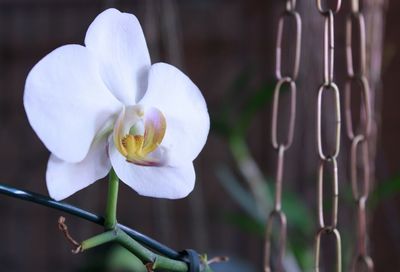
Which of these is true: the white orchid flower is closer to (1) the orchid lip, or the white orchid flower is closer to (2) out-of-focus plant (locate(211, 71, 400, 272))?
(1) the orchid lip

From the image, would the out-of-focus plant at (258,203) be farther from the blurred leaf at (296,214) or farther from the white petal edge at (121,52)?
the white petal edge at (121,52)

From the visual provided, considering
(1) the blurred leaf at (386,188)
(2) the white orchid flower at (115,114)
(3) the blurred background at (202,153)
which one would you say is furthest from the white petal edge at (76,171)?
(3) the blurred background at (202,153)

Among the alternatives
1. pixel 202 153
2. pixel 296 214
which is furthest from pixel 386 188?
pixel 202 153

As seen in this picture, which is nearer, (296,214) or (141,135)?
(141,135)

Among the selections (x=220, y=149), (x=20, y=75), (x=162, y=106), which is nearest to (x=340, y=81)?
(x=220, y=149)

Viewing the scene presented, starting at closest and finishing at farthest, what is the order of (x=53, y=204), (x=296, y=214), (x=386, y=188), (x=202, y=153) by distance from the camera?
1. (x=53, y=204)
2. (x=386, y=188)
3. (x=296, y=214)
4. (x=202, y=153)

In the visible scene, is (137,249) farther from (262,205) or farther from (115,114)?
(262,205)
